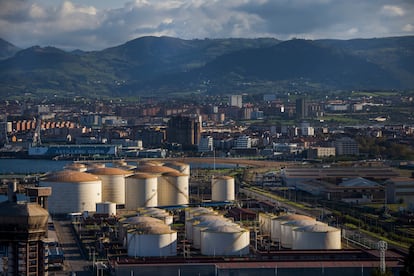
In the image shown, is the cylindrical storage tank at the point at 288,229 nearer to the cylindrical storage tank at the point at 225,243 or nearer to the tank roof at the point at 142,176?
the cylindrical storage tank at the point at 225,243

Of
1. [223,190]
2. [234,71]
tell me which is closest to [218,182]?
[223,190]

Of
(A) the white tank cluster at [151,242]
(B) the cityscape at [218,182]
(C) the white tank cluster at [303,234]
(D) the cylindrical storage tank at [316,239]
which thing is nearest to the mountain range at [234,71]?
(B) the cityscape at [218,182]

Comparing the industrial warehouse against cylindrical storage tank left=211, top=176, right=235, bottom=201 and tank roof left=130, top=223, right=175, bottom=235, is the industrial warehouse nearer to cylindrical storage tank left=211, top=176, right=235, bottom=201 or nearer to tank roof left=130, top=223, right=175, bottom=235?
tank roof left=130, top=223, right=175, bottom=235

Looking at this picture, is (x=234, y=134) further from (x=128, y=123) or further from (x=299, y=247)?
(x=299, y=247)

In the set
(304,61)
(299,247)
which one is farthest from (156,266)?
(304,61)

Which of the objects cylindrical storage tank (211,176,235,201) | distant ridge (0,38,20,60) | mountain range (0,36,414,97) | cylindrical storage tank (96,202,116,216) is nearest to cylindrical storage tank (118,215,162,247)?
cylindrical storage tank (96,202,116,216)

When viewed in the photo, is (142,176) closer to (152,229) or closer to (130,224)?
(130,224)
